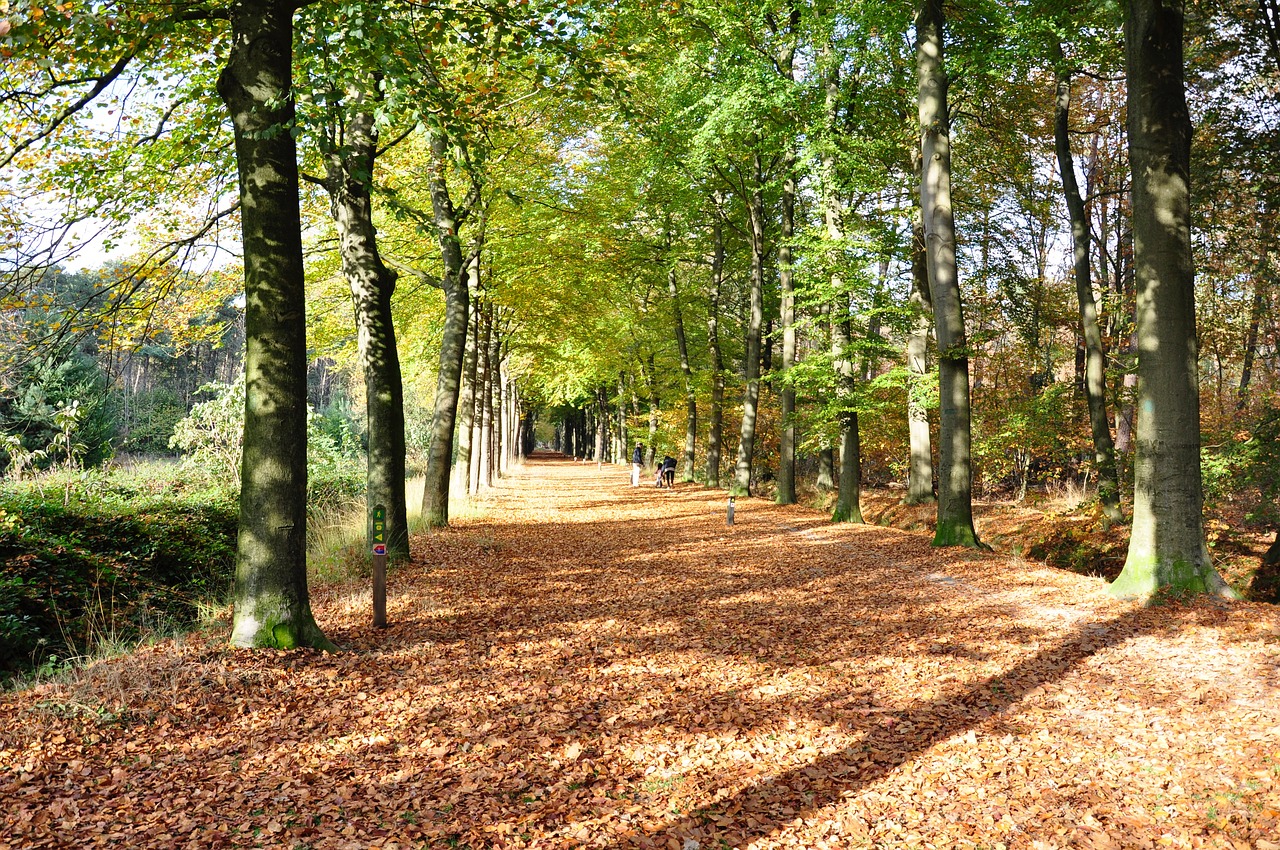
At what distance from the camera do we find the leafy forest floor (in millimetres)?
3863

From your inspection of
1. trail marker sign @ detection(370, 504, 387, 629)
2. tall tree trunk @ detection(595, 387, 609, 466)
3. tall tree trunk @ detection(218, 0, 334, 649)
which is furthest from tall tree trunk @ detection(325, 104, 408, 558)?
tall tree trunk @ detection(595, 387, 609, 466)

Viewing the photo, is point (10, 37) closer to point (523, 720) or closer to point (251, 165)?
point (251, 165)

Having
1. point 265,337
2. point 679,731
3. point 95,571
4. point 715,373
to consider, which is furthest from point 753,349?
point 679,731

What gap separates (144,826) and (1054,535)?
609 inches

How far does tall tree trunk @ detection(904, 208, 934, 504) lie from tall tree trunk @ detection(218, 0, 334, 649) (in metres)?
12.6

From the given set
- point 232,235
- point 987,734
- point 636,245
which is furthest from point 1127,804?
point 636,245

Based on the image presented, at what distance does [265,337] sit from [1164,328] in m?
9.09

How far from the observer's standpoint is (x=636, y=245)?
22.8 metres

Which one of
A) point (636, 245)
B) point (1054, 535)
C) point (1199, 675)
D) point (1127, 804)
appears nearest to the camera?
point (1127, 804)

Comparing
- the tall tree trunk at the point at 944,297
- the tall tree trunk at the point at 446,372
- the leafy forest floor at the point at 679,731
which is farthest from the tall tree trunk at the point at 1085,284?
the tall tree trunk at the point at 446,372

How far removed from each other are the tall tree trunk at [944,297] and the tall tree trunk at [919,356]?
2882 mm

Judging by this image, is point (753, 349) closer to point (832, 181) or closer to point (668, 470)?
point (668, 470)

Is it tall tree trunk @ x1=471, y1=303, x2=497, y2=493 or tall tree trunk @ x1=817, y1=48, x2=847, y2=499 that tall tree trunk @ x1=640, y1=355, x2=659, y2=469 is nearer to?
tall tree trunk @ x1=471, y1=303, x2=497, y2=493

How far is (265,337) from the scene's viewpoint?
6.18 metres
